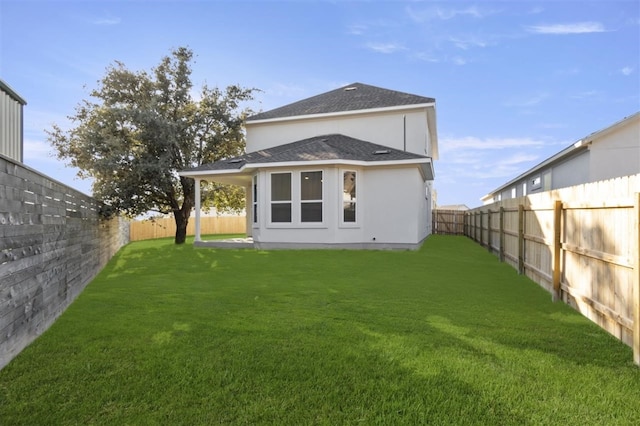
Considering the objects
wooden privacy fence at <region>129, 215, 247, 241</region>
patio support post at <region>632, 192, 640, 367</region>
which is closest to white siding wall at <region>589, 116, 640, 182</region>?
patio support post at <region>632, 192, 640, 367</region>

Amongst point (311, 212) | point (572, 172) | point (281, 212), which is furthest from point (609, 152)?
point (281, 212)

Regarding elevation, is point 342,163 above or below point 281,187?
above

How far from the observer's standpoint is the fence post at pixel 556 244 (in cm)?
559

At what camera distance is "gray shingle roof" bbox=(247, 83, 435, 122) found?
15.9 metres

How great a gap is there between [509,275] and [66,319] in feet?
26.4

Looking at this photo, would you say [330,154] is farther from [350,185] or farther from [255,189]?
[255,189]

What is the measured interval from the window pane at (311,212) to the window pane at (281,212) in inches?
19.2

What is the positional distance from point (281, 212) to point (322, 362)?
973 cm

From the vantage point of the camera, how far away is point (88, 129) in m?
16.2

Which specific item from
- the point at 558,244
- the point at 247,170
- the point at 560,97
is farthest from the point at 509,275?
the point at 560,97

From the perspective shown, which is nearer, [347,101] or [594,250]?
[594,250]

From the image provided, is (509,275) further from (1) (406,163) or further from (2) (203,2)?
(2) (203,2)

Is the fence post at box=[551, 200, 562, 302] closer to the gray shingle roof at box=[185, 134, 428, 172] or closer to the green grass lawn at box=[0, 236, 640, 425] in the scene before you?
the green grass lawn at box=[0, 236, 640, 425]

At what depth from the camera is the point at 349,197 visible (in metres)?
12.6
